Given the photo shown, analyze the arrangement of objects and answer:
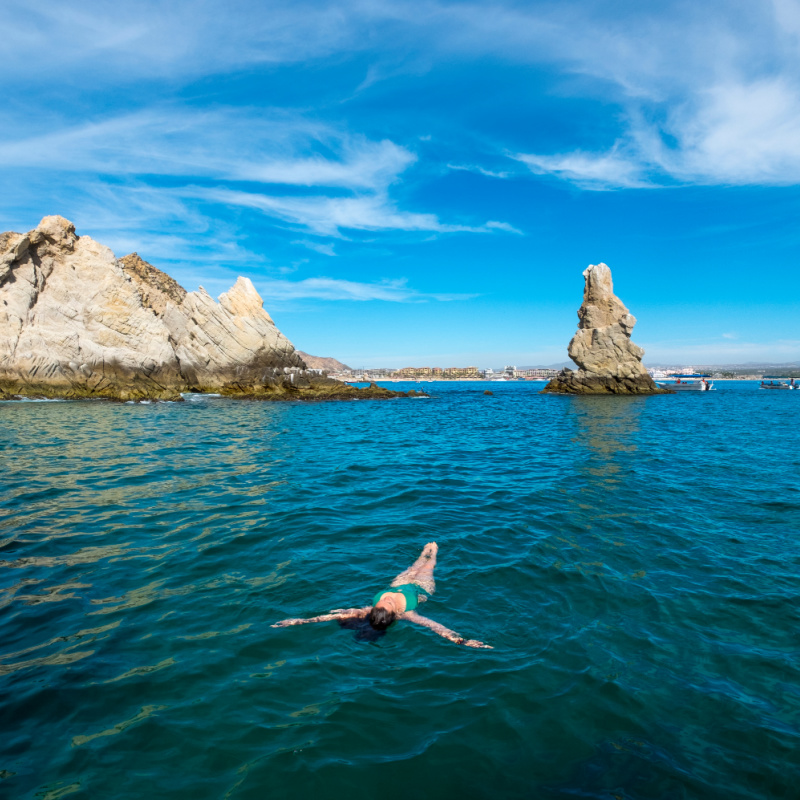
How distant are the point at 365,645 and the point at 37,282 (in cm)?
5554

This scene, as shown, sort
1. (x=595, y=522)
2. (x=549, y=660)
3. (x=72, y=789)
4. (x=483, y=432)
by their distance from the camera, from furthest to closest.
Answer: (x=483, y=432), (x=595, y=522), (x=549, y=660), (x=72, y=789)

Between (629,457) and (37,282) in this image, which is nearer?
(629,457)

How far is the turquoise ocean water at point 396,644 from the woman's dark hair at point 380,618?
0.68 feet

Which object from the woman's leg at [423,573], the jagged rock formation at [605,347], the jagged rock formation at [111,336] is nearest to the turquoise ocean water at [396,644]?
the woman's leg at [423,573]

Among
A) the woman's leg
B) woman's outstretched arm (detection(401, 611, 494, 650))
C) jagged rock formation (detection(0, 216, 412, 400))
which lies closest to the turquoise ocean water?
woman's outstretched arm (detection(401, 611, 494, 650))

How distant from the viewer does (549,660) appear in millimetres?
5469

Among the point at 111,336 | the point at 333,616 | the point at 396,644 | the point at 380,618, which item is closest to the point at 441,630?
the point at 396,644

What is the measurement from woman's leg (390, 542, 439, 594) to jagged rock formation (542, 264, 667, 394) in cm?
6662

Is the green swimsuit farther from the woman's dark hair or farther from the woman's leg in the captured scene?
the woman's dark hair

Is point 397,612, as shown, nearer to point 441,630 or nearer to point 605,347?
point 441,630

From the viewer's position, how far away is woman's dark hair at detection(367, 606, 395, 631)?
6.14m

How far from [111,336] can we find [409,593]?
5161cm

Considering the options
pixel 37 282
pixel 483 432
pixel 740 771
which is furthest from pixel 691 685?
pixel 37 282

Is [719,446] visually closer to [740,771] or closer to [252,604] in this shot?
[740,771]
